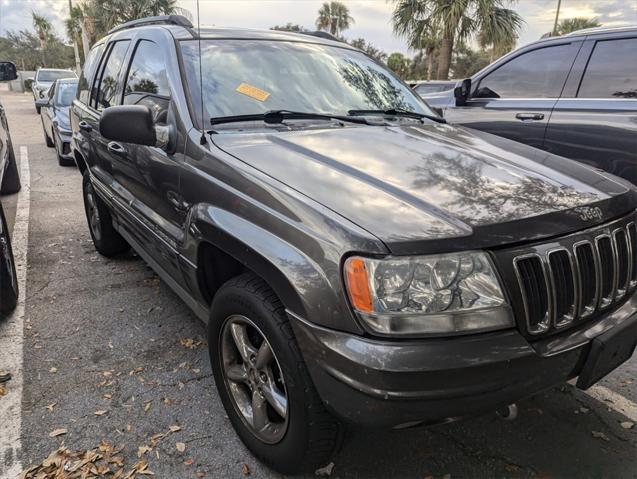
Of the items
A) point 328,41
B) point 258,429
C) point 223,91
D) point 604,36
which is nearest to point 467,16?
point 604,36

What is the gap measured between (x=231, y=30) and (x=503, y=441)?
274 cm

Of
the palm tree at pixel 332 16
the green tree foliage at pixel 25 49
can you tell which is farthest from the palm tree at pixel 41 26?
the palm tree at pixel 332 16

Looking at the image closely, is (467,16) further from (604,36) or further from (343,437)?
(343,437)

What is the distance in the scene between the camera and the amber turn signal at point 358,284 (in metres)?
1.61

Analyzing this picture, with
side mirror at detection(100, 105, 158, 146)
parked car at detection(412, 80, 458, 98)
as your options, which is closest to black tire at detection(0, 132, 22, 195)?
side mirror at detection(100, 105, 158, 146)

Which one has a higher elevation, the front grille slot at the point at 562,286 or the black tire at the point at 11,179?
the front grille slot at the point at 562,286

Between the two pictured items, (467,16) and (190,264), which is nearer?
(190,264)

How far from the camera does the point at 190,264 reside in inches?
97.8

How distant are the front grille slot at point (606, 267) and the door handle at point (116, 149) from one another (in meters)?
2.75

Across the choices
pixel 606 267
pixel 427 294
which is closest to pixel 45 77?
pixel 427 294

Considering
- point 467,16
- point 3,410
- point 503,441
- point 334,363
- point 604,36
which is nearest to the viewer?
point 334,363

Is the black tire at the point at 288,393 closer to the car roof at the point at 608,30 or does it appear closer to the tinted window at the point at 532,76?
the tinted window at the point at 532,76

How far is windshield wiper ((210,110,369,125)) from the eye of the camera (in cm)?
256

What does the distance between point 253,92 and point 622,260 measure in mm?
1930
